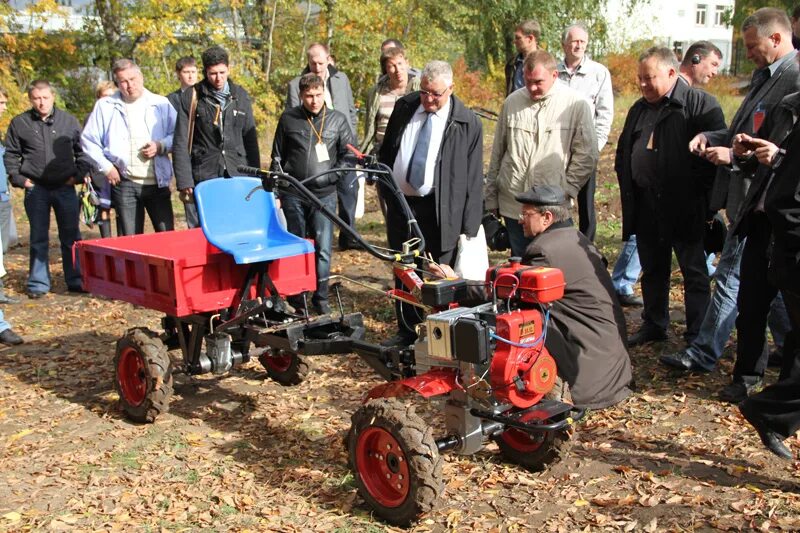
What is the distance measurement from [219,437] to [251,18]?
21.8 m

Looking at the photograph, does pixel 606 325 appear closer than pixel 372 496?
No

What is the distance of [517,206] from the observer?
6504 mm

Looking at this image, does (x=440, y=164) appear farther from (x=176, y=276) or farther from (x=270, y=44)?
(x=270, y=44)

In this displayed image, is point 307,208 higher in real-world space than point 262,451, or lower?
higher

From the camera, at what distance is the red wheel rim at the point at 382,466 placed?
13.5 ft

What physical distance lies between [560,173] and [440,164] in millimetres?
897

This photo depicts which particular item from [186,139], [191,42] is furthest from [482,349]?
[191,42]

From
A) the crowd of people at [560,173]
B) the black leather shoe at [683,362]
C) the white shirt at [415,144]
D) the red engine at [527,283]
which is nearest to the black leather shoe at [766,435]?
the crowd of people at [560,173]

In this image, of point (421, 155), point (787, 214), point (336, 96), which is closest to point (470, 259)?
point (421, 155)

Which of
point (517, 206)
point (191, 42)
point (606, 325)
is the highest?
point (191, 42)

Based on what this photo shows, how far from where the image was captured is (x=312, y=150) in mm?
7355

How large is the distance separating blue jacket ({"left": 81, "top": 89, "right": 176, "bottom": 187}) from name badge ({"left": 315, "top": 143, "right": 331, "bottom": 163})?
1.90 meters

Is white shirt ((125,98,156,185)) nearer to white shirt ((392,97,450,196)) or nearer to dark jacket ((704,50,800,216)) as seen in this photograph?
white shirt ((392,97,450,196))

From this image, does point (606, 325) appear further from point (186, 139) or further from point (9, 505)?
point (186, 139)
